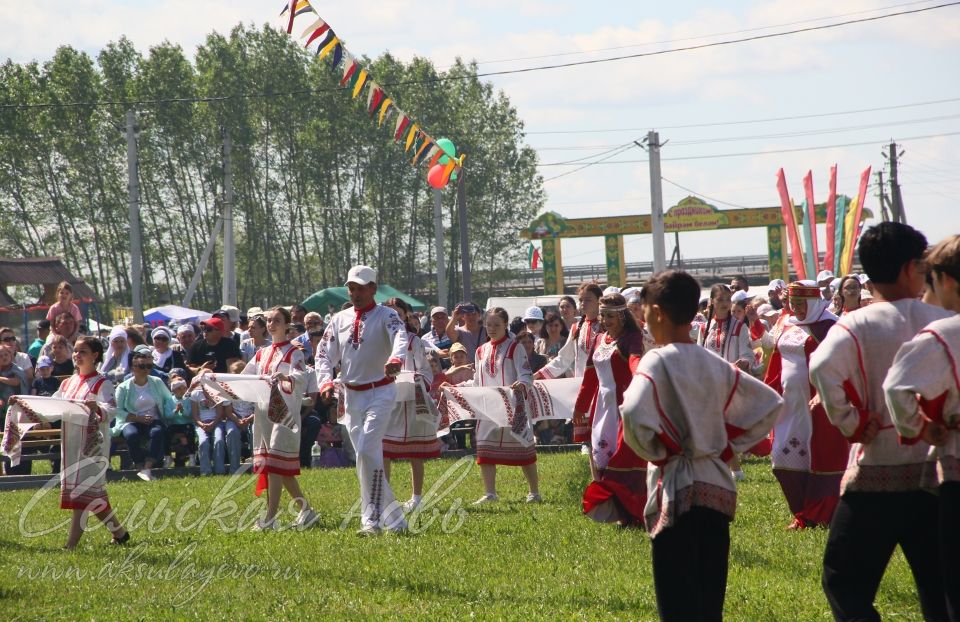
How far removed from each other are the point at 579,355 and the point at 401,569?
2863 mm

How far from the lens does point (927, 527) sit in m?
4.09

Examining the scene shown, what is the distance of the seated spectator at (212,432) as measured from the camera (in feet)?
45.9

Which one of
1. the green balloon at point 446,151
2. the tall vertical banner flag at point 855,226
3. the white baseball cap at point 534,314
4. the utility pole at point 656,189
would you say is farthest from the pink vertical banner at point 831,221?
the white baseball cap at point 534,314

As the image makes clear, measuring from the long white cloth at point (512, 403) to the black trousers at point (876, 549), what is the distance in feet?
19.7

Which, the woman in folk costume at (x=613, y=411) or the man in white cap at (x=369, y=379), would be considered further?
the man in white cap at (x=369, y=379)

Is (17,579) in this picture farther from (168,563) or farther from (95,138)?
(95,138)

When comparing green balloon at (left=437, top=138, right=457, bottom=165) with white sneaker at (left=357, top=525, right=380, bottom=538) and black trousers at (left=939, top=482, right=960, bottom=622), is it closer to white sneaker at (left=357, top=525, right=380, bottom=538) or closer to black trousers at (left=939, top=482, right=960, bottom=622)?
white sneaker at (left=357, top=525, right=380, bottom=538)

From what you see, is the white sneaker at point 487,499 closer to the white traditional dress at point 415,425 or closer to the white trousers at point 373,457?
the white traditional dress at point 415,425

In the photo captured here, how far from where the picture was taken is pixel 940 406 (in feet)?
12.7

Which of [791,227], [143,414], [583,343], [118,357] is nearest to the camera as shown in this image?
[583,343]

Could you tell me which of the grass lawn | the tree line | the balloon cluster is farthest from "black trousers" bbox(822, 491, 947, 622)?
the tree line

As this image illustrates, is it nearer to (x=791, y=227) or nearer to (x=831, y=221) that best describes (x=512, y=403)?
(x=791, y=227)

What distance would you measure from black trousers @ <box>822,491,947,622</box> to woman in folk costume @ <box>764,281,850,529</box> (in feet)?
13.4

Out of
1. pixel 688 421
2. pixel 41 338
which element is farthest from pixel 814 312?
pixel 41 338
